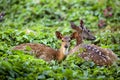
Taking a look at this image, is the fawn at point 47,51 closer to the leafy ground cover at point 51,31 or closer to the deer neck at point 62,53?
the deer neck at point 62,53

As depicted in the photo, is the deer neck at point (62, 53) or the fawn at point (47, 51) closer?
the fawn at point (47, 51)

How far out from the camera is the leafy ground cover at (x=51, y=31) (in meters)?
7.29

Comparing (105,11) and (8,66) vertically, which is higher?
(105,11)

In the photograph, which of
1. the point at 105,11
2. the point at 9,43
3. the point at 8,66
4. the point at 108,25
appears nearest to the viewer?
the point at 8,66

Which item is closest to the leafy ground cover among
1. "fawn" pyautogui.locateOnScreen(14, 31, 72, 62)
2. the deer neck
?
"fawn" pyautogui.locateOnScreen(14, 31, 72, 62)

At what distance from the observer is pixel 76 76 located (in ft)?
23.8

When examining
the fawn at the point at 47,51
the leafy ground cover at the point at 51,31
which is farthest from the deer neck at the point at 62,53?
the leafy ground cover at the point at 51,31

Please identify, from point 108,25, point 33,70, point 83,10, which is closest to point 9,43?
point 33,70

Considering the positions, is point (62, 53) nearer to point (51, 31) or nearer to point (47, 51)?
point (47, 51)

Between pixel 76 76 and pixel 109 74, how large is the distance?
116 centimetres

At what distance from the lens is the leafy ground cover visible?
23.9 ft

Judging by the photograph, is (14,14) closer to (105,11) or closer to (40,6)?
(40,6)

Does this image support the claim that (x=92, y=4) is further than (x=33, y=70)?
Yes

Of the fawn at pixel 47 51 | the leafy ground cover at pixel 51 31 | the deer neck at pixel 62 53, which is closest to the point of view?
the leafy ground cover at pixel 51 31
